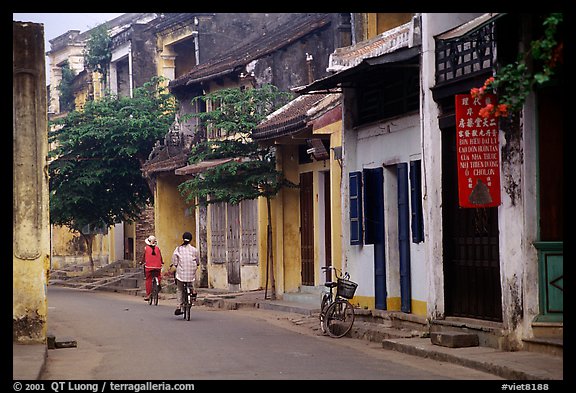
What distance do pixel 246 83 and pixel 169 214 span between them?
8534 mm

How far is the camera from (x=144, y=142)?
38375 mm

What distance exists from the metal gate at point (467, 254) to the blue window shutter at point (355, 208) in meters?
3.83

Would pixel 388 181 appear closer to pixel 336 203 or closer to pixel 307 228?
pixel 336 203

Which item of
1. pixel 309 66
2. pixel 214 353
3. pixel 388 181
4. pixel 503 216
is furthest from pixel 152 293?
pixel 503 216

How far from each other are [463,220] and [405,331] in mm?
2424

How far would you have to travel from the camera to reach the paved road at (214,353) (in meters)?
12.8

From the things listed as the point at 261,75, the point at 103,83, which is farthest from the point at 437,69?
the point at 103,83

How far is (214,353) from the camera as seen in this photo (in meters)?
15.1

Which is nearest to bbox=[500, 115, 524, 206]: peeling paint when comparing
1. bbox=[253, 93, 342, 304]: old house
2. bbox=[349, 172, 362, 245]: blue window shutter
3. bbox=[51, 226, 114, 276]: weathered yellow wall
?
bbox=[349, 172, 362, 245]: blue window shutter

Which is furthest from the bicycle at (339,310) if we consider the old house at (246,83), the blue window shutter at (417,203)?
the old house at (246,83)

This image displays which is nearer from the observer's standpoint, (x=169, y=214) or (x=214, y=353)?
(x=214, y=353)

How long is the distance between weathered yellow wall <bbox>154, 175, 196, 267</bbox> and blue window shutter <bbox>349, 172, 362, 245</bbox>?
59.4 feet

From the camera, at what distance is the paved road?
12.8m
